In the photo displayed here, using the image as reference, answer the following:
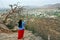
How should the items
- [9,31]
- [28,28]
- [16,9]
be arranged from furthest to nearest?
[16,9], [28,28], [9,31]

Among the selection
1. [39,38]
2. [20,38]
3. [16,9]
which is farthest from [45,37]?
[16,9]

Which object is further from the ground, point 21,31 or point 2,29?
point 21,31

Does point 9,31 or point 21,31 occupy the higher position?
point 21,31

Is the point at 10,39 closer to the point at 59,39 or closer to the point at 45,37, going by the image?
the point at 45,37

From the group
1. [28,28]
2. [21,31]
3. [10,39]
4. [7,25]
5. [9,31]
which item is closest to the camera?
[21,31]

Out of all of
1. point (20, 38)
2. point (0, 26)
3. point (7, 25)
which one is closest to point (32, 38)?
point (20, 38)

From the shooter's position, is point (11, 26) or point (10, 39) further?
point (11, 26)

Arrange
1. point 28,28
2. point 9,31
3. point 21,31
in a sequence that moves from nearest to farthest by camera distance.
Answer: point 21,31, point 9,31, point 28,28

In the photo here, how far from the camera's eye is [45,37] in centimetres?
1622

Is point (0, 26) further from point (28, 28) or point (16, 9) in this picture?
point (16, 9)

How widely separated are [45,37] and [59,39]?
112cm

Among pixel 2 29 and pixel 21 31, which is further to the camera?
pixel 2 29

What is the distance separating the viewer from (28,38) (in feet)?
52.5

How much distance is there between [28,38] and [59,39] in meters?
2.45
